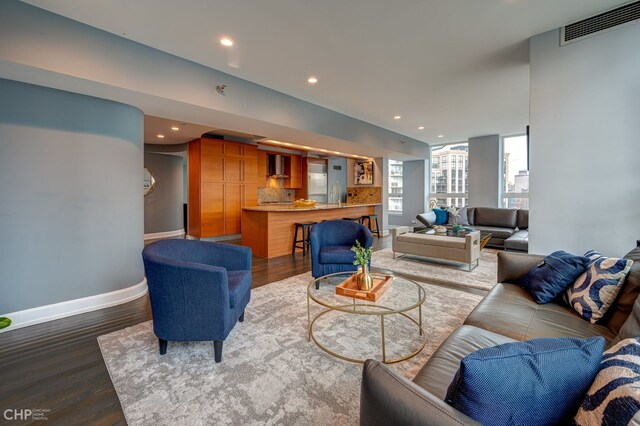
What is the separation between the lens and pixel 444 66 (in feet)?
11.4

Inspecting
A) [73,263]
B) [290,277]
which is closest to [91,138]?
[73,263]

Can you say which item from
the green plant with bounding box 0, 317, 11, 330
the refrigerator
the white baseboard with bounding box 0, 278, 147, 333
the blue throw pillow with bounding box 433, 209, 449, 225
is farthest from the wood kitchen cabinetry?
the blue throw pillow with bounding box 433, 209, 449, 225

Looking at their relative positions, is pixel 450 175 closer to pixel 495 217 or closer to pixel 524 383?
pixel 495 217

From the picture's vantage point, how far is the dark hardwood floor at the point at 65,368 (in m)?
1.64

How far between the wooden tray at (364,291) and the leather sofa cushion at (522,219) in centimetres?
525

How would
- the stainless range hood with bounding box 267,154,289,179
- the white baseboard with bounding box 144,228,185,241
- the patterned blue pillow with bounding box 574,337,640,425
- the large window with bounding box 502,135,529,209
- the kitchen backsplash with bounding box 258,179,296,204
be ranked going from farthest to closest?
the kitchen backsplash with bounding box 258,179,296,204 < the stainless range hood with bounding box 267,154,289,179 < the white baseboard with bounding box 144,228,185,241 < the large window with bounding box 502,135,529,209 < the patterned blue pillow with bounding box 574,337,640,425

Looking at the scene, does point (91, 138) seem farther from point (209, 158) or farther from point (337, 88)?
point (209, 158)

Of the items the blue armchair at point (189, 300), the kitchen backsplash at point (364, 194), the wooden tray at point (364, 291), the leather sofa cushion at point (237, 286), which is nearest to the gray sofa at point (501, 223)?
the kitchen backsplash at point (364, 194)

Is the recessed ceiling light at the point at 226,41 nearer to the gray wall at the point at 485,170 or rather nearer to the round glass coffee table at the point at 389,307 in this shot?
the round glass coffee table at the point at 389,307

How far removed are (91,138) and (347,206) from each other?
5133 mm

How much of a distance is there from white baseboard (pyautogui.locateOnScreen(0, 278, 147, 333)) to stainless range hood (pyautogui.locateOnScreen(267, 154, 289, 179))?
210 inches

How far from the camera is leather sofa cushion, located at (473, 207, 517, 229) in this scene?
249 inches

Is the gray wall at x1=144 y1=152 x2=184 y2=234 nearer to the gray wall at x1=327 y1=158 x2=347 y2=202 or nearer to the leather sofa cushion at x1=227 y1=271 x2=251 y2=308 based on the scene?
the gray wall at x1=327 y1=158 x2=347 y2=202

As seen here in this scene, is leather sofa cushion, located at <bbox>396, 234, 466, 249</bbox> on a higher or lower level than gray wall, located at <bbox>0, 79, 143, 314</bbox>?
lower
